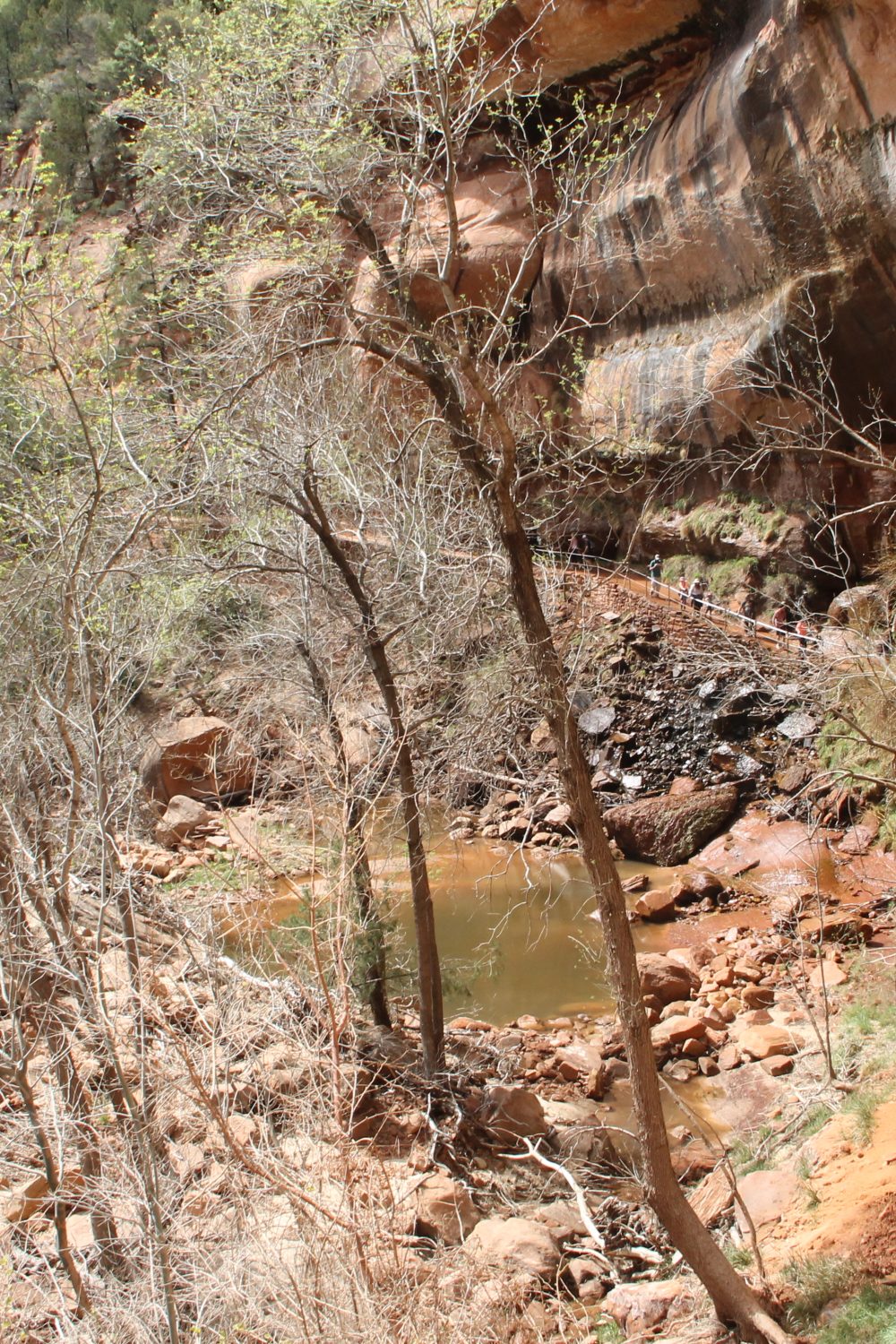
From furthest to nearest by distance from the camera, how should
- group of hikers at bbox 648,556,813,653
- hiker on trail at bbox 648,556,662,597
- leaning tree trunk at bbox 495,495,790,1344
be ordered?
1. hiker on trail at bbox 648,556,662,597
2. group of hikers at bbox 648,556,813,653
3. leaning tree trunk at bbox 495,495,790,1344

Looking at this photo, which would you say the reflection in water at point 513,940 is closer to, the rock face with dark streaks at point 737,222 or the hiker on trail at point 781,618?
the hiker on trail at point 781,618

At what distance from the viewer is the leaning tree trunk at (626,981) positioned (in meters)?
5.52

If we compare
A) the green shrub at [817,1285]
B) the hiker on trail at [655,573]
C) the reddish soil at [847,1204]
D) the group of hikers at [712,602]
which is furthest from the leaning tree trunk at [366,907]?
the hiker on trail at [655,573]

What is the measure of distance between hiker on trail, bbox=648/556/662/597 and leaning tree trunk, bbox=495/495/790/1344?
15.7 meters

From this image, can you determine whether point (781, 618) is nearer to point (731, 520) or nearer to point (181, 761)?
point (731, 520)

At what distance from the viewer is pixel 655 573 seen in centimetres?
2166

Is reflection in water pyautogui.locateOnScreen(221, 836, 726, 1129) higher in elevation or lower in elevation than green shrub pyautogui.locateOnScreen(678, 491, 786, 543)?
lower

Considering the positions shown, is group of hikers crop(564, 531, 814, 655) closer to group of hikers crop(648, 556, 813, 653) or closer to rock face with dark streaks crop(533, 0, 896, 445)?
group of hikers crop(648, 556, 813, 653)

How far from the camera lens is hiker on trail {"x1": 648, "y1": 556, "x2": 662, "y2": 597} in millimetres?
21375

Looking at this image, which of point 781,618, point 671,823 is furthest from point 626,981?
point 781,618

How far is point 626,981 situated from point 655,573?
16779 mm

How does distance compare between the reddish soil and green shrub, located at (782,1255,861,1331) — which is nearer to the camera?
green shrub, located at (782,1255,861,1331)

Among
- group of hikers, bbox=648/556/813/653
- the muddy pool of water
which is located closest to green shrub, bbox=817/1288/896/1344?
the muddy pool of water

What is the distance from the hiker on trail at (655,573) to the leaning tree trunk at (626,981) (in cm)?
1569
